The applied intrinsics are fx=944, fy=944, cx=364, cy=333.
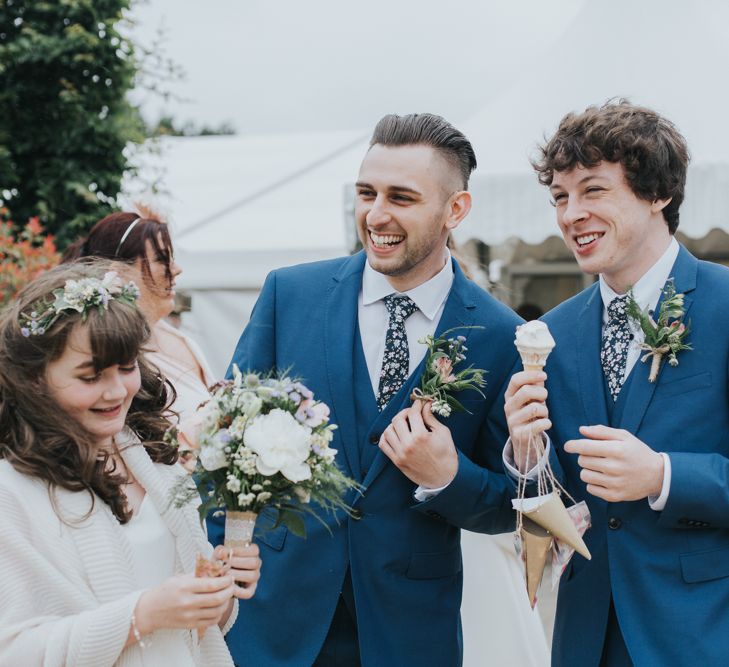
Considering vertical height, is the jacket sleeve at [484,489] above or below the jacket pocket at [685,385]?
below

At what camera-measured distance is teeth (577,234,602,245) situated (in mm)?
3018

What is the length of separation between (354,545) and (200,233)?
7.12 m

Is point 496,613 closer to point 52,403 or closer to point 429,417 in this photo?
point 429,417

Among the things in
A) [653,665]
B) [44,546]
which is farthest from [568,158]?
[44,546]

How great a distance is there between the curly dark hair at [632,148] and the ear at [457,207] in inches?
15.4

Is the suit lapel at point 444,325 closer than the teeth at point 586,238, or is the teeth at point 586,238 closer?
the teeth at point 586,238

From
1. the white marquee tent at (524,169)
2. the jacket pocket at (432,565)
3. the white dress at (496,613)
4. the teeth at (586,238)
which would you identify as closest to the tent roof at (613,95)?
the white marquee tent at (524,169)

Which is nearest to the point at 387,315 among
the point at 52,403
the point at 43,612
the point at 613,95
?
the point at 52,403

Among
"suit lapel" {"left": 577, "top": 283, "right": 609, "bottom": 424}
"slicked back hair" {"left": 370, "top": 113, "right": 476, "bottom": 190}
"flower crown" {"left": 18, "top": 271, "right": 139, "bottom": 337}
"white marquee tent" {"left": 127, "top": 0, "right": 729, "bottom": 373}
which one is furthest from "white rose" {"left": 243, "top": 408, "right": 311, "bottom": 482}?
"white marquee tent" {"left": 127, "top": 0, "right": 729, "bottom": 373}

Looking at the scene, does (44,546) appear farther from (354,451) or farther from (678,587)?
(678,587)

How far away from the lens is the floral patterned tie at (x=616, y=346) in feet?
9.83

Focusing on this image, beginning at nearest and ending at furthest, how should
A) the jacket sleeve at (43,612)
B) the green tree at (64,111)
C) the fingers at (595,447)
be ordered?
the jacket sleeve at (43,612)
the fingers at (595,447)
the green tree at (64,111)

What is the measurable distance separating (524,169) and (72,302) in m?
5.57

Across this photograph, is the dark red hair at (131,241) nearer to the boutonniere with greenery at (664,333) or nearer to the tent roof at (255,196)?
the boutonniere with greenery at (664,333)
